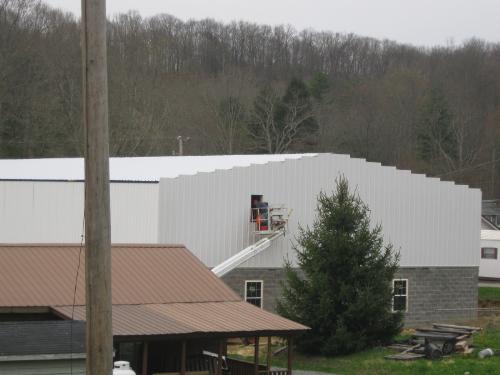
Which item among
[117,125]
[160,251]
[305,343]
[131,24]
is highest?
[131,24]

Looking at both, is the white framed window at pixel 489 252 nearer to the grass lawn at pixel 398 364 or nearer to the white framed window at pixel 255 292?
the white framed window at pixel 255 292

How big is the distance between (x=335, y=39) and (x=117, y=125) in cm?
6529

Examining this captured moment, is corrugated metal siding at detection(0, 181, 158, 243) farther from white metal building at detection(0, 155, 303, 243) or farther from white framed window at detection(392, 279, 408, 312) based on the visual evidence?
white framed window at detection(392, 279, 408, 312)

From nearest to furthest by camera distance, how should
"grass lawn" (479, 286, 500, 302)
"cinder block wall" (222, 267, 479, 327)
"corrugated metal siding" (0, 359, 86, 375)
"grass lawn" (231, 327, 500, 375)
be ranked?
"corrugated metal siding" (0, 359, 86, 375), "grass lawn" (231, 327, 500, 375), "cinder block wall" (222, 267, 479, 327), "grass lawn" (479, 286, 500, 302)

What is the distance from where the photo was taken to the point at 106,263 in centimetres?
1184

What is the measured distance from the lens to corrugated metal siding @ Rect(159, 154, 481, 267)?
3928 cm

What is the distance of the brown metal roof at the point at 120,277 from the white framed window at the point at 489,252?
36.6 meters

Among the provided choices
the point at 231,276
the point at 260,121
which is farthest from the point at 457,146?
the point at 231,276

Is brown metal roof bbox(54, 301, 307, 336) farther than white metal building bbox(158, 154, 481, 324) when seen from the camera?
No

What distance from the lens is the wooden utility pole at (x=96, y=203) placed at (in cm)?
1173

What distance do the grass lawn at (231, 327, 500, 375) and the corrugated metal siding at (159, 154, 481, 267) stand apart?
794 cm

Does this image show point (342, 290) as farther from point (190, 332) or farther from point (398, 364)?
point (190, 332)

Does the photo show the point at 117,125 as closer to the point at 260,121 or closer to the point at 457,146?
the point at 260,121

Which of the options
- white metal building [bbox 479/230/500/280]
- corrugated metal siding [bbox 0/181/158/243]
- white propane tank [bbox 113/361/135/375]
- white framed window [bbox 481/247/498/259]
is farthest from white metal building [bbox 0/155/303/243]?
white framed window [bbox 481/247/498/259]
